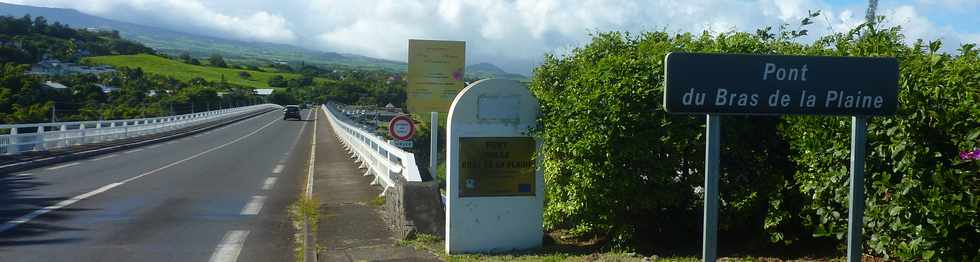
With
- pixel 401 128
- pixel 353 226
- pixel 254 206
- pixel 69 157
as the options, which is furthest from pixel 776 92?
pixel 69 157

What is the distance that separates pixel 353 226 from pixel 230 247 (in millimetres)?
1777

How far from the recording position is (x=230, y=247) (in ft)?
30.4

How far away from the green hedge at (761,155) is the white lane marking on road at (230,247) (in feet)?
11.0

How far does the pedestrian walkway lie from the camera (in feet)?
27.7

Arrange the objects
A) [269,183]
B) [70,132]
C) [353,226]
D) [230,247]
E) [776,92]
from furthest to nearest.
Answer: [70,132] → [269,183] → [353,226] → [230,247] → [776,92]

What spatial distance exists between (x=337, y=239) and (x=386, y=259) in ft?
5.72

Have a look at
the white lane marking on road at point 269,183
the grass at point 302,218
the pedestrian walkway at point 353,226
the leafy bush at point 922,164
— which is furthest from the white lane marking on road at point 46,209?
the leafy bush at point 922,164

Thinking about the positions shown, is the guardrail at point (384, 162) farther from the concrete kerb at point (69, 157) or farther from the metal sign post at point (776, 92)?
the concrete kerb at point (69, 157)

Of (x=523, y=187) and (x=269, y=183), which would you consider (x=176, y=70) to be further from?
(x=523, y=187)

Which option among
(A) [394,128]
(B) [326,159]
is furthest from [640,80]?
(B) [326,159]

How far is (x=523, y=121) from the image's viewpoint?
26.8 ft

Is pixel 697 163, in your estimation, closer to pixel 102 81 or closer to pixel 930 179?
pixel 930 179

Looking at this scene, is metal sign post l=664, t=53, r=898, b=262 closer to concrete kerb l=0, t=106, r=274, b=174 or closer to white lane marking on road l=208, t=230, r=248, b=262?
white lane marking on road l=208, t=230, r=248, b=262

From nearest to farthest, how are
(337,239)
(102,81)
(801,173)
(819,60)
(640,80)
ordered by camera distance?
(819,60)
(801,173)
(640,80)
(337,239)
(102,81)
